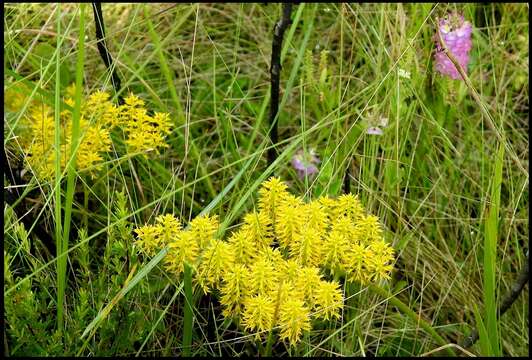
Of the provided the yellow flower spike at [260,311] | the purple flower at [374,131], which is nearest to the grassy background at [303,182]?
the purple flower at [374,131]

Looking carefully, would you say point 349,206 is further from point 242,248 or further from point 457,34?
point 457,34

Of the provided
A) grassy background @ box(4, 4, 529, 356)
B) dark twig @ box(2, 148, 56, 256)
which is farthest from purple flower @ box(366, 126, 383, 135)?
dark twig @ box(2, 148, 56, 256)

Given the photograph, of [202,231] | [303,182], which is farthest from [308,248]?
[303,182]

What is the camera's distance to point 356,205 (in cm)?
118

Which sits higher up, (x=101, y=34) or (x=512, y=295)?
(x=101, y=34)

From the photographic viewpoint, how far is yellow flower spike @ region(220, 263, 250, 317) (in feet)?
3.49

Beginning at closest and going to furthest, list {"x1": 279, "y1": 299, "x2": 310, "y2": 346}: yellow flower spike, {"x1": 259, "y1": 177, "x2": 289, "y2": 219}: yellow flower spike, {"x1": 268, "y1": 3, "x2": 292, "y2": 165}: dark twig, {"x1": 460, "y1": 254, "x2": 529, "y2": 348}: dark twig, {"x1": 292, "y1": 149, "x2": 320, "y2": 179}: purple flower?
{"x1": 279, "y1": 299, "x2": 310, "y2": 346}: yellow flower spike → {"x1": 259, "y1": 177, "x2": 289, "y2": 219}: yellow flower spike → {"x1": 460, "y1": 254, "x2": 529, "y2": 348}: dark twig → {"x1": 268, "y1": 3, "x2": 292, "y2": 165}: dark twig → {"x1": 292, "y1": 149, "x2": 320, "y2": 179}: purple flower

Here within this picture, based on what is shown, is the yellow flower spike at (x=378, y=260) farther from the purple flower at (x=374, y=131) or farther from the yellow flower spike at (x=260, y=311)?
the purple flower at (x=374, y=131)

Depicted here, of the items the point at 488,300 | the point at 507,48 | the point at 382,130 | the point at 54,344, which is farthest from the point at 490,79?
the point at 54,344

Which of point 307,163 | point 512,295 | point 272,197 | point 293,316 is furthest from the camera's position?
point 307,163

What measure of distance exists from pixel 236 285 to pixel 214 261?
0.05 m

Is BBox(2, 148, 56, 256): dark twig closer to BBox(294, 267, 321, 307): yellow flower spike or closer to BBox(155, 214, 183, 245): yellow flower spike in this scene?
BBox(155, 214, 183, 245): yellow flower spike

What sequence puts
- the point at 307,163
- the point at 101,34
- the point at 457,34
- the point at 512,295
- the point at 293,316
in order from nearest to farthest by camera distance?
1. the point at 293,316
2. the point at 512,295
3. the point at 101,34
4. the point at 307,163
5. the point at 457,34

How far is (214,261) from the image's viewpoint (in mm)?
1079
